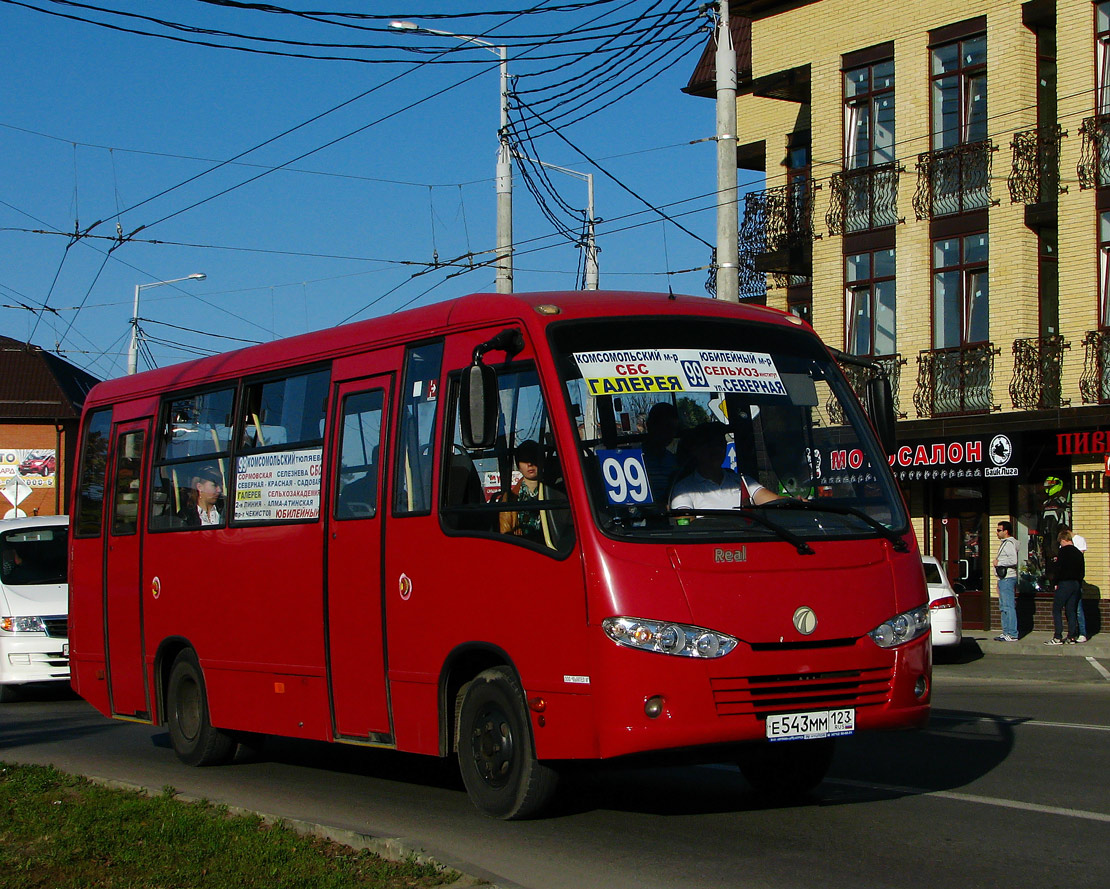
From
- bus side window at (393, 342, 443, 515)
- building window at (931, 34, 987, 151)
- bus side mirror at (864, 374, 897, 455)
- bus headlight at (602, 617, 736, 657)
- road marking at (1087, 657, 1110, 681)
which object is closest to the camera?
bus headlight at (602, 617, 736, 657)

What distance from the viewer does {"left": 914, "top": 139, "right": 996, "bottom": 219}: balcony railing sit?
92.8ft

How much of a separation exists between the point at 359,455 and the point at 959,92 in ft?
71.7

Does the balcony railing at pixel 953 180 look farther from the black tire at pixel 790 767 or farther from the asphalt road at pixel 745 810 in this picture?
the black tire at pixel 790 767

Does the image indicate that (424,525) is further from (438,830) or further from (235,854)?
(235,854)

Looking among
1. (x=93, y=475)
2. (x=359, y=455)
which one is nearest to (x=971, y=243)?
(x=93, y=475)

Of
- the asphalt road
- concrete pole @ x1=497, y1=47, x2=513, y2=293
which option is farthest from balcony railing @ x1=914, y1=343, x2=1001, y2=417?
the asphalt road

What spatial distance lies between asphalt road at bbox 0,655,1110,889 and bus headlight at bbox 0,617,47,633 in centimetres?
397

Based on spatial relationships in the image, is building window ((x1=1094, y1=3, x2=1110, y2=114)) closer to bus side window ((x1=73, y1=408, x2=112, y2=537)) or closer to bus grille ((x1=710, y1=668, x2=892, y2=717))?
bus side window ((x1=73, y1=408, x2=112, y2=537))

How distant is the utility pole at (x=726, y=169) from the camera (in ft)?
66.5

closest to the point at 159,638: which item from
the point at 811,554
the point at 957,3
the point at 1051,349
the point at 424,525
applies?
the point at 424,525

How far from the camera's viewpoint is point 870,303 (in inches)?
1201

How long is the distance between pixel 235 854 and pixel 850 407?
424 cm

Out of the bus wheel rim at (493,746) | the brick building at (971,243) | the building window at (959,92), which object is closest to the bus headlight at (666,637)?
the bus wheel rim at (493,746)

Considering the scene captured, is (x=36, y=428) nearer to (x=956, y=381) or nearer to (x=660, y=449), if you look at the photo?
(x=956, y=381)
